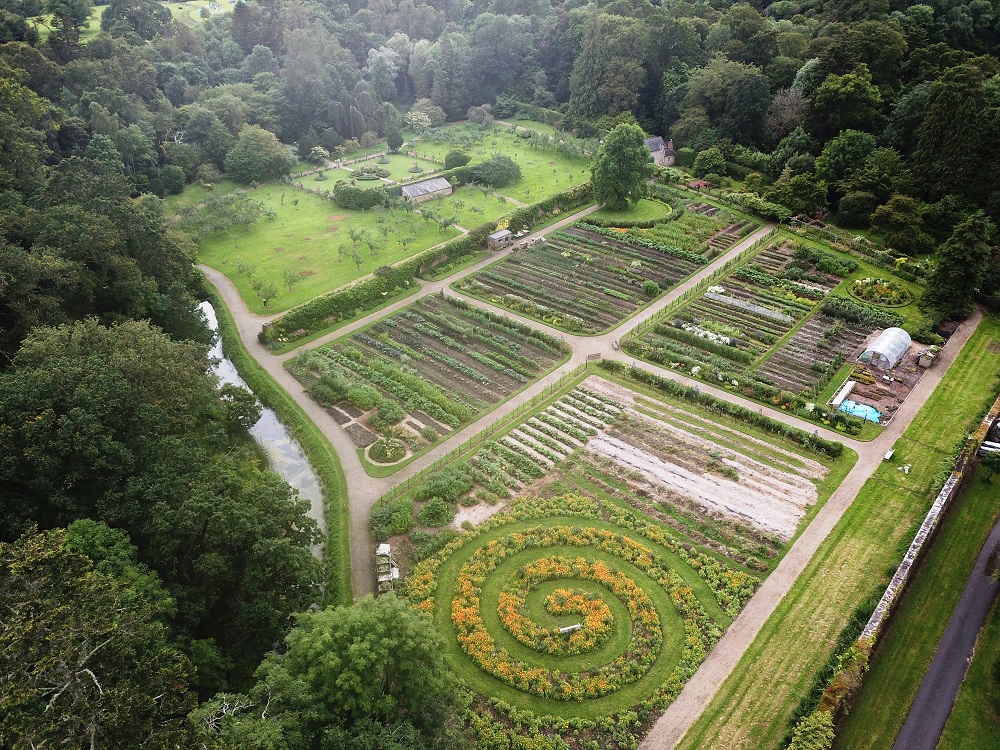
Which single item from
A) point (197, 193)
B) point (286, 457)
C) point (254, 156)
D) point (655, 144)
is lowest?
point (286, 457)

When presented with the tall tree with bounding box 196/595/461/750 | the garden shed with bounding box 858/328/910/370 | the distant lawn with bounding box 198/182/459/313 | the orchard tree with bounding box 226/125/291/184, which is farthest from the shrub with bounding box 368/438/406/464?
the orchard tree with bounding box 226/125/291/184

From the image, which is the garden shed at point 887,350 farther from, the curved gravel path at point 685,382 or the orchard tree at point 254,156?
the orchard tree at point 254,156

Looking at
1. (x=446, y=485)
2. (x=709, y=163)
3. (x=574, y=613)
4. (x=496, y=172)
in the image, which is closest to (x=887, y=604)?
(x=574, y=613)

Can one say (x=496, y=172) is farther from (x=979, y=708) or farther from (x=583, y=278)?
(x=979, y=708)

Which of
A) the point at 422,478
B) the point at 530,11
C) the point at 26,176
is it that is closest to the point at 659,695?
the point at 422,478

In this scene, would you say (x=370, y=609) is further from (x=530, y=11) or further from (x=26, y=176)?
(x=530, y=11)

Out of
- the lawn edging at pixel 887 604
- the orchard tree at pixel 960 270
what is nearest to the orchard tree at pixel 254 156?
the orchard tree at pixel 960 270
